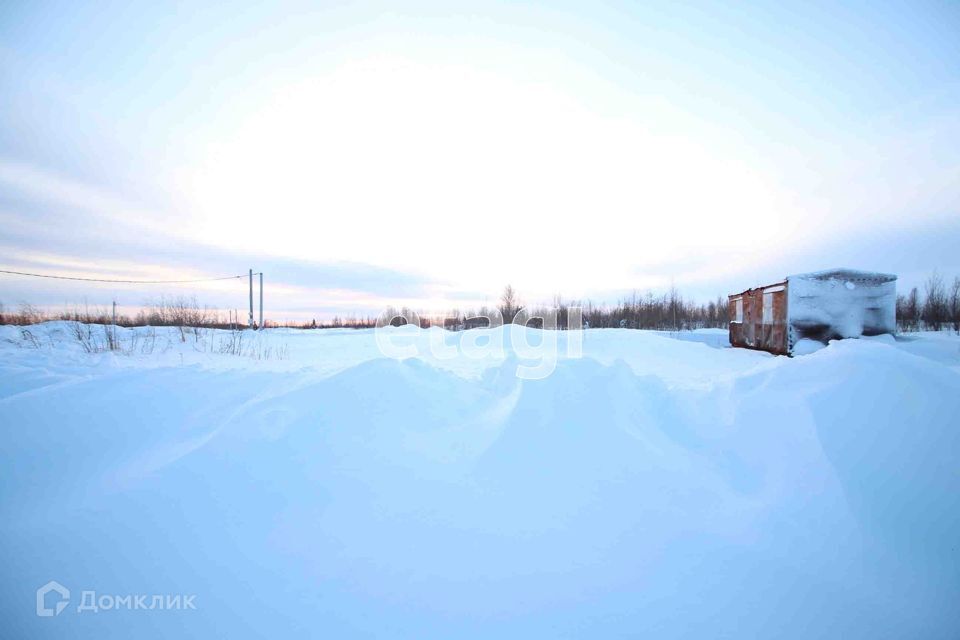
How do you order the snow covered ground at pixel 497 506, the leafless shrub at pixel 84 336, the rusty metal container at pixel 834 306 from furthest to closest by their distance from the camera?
the rusty metal container at pixel 834 306, the leafless shrub at pixel 84 336, the snow covered ground at pixel 497 506

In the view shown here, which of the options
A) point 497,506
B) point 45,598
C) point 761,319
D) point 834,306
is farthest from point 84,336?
point 834,306

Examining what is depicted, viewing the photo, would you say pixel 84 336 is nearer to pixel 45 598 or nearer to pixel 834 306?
pixel 45 598

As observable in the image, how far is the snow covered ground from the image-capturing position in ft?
5.44

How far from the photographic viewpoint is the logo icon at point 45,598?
5.52 feet

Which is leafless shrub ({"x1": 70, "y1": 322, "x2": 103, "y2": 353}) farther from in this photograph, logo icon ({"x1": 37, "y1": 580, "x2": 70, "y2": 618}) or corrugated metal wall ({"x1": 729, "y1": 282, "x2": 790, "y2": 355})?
corrugated metal wall ({"x1": 729, "y1": 282, "x2": 790, "y2": 355})

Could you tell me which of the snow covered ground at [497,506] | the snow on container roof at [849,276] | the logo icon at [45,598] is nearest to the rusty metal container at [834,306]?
the snow on container roof at [849,276]

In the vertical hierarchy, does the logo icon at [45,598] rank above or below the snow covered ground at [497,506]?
below

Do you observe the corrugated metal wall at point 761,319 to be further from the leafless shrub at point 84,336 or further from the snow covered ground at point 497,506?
the leafless shrub at point 84,336

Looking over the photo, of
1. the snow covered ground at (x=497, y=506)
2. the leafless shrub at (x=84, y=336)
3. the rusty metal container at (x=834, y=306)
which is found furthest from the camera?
the rusty metal container at (x=834, y=306)

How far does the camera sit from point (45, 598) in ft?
5.63

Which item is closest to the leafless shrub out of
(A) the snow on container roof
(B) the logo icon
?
(B) the logo icon

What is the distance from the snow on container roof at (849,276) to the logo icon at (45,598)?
37.2 ft

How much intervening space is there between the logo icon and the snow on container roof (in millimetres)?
11353

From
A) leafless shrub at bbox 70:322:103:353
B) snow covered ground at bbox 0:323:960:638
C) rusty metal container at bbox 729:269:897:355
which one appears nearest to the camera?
snow covered ground at bbox 0:323:960:638
